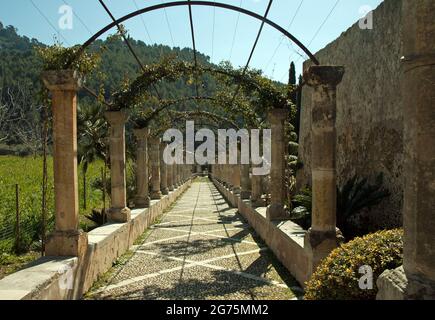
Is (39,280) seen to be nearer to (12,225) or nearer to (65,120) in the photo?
(65,120)

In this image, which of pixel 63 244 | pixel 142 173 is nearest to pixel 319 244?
pixel 63 244

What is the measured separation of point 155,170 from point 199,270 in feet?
30.7

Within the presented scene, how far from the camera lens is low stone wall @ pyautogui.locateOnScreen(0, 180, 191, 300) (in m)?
4.02

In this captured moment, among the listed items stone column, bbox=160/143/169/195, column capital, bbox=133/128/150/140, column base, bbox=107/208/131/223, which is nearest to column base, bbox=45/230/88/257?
column base, bbox=107/208/131/223

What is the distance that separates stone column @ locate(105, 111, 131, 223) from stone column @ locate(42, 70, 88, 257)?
3142 mm

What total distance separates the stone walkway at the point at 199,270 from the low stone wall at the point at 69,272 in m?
0.25

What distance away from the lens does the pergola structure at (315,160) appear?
→ 254cm

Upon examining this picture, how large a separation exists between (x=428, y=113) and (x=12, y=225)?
1048cm

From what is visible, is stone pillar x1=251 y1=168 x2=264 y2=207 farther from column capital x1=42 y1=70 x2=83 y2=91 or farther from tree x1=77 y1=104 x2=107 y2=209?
column capital x1=42 y1=70 x2=83 y2=91

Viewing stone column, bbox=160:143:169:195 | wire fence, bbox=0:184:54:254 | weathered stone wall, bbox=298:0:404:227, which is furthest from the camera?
stone column, bbox=160:143:169:195

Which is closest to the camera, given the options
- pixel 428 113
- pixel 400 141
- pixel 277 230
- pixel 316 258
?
pixel 428 113
